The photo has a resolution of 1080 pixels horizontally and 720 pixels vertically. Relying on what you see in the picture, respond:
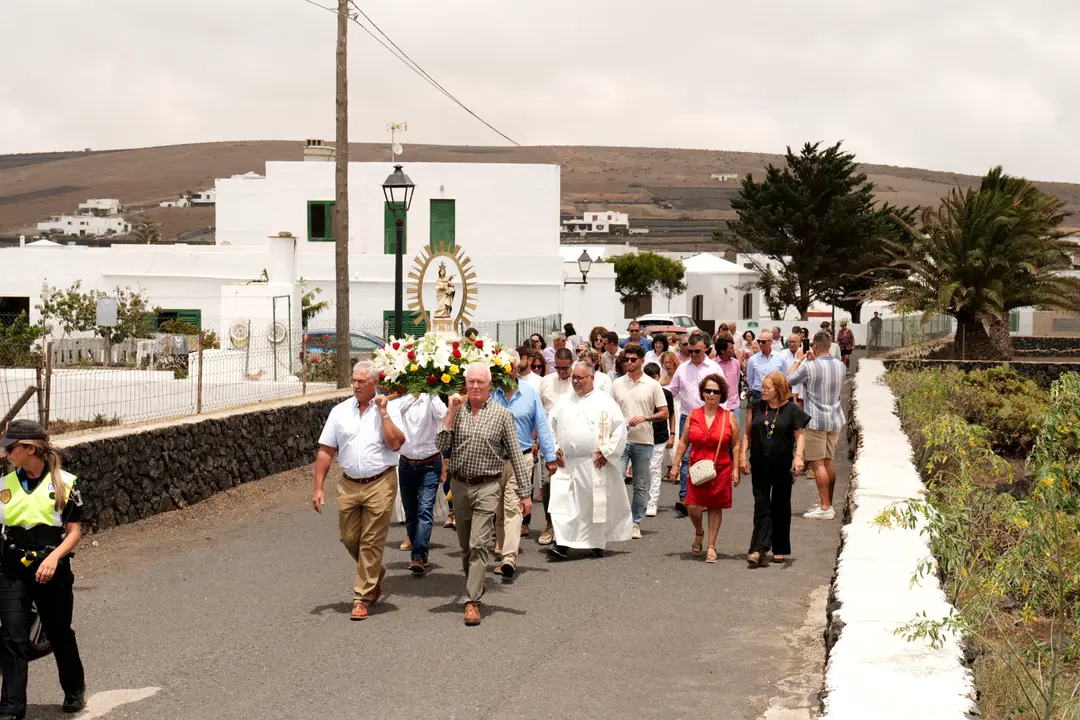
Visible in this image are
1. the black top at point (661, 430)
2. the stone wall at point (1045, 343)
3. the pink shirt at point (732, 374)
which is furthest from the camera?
the stone wall at point (1045, 343)

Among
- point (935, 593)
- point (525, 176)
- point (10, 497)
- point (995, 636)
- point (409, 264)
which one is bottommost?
point (995, 636)

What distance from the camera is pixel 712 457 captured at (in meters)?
11.6

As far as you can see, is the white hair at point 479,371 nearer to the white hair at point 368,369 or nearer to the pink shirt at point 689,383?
the white hair at point 368,369

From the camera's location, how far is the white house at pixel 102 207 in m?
171

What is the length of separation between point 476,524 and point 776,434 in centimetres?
328

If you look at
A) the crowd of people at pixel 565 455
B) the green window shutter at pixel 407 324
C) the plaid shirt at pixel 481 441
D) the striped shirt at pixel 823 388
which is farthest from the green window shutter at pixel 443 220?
the plaid shirt at pixel 481 441

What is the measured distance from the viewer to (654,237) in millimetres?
146500

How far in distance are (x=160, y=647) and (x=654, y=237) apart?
459 feet

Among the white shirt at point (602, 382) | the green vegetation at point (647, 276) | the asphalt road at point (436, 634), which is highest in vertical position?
the green vegetation at point (647, 276)

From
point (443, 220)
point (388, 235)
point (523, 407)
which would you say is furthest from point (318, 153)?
point (523, 407)

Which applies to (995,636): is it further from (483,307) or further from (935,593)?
(483,307)

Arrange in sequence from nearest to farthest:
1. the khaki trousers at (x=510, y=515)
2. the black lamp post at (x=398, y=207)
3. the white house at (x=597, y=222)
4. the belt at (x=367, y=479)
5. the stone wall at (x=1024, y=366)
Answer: the belt at (x=367, y=479) → the khaki trousers at (x=510, y=515) → the black lamp post at (x=398, y=207) → the stone wall at (x=1024, y=366) → the white house at (x=597, y=222)

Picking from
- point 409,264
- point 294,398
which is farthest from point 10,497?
point 409,264

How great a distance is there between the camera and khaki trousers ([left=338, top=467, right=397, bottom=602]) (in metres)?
9.44
